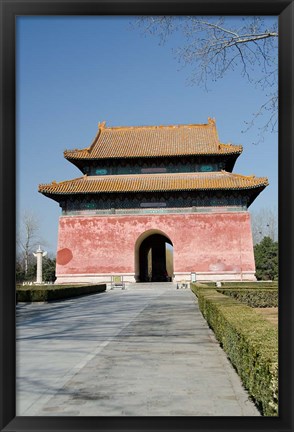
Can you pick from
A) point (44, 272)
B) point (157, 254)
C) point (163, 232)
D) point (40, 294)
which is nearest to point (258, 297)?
point (40, 294)

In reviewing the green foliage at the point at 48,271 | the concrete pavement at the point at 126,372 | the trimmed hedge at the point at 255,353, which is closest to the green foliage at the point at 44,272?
the green foliage at the point at 48,271

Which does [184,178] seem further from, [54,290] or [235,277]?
[54,290]

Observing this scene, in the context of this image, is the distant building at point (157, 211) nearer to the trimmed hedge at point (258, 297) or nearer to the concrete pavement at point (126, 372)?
the trimmed hedge at point (258, 297)

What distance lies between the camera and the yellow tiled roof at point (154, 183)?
3022 centimetres

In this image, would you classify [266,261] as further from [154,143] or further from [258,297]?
[258,297]

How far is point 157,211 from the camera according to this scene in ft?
104

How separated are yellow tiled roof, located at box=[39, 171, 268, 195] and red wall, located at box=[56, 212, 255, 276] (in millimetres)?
1979

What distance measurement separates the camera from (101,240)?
31.8 m

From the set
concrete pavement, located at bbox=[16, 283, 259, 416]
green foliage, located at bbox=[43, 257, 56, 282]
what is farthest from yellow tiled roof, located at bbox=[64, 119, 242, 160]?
concrete pavement, located at bbox=[16, 283, 259, 416]

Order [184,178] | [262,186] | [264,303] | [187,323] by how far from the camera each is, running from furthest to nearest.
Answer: [184,178], [262,186], [264,303], [187,323]

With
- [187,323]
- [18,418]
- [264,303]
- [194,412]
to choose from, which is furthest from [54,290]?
[18,418]

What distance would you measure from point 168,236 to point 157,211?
1.79m
